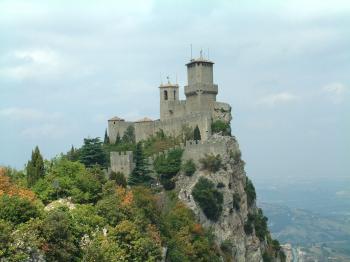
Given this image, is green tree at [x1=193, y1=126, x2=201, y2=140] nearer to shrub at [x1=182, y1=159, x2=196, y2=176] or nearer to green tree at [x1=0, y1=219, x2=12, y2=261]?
shrub at [x1=182, y1=159, x2=196, y2=176]

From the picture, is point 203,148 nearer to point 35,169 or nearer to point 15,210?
point 35,169

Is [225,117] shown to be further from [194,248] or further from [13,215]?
[13,215]

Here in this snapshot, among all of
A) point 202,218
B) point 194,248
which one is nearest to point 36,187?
point 194,248

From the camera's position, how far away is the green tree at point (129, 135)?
229 ft

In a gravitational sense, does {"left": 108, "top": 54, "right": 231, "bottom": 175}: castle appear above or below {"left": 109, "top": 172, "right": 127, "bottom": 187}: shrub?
above

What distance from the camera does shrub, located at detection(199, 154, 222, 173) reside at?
6131 cm

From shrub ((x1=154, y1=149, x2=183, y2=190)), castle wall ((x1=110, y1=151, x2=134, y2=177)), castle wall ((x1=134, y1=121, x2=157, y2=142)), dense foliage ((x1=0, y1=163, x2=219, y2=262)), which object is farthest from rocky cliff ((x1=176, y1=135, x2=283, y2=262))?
dense foliage ((x1=0, y1=163, x2=219, y2=262))

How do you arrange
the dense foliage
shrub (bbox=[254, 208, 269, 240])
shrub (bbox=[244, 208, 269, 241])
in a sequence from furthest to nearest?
shrub (bbox=[254, 208, 269, 240]) → shrub (bbox=[244, 208, 269, 241]) → the dense foliage

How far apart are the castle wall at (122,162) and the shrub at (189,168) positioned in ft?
16.9

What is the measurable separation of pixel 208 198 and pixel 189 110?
42.9 ft

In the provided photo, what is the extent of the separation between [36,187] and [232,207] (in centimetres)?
2828

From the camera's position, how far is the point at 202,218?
2339 inches

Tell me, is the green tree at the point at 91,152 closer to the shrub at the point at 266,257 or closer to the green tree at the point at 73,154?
the green tree at the point at 73,154

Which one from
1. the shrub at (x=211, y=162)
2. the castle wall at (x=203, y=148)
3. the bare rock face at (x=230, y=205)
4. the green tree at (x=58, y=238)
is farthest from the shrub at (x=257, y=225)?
the green tree at (x=58, y=238)
